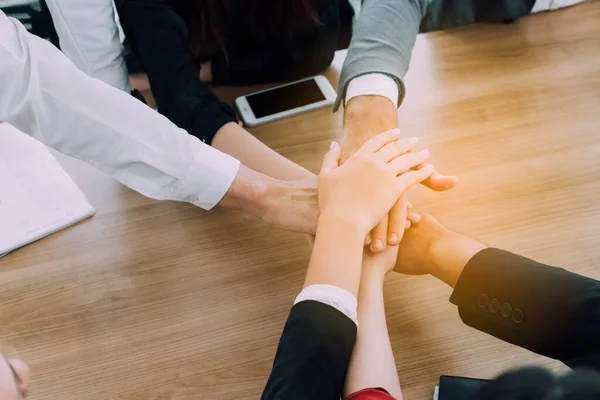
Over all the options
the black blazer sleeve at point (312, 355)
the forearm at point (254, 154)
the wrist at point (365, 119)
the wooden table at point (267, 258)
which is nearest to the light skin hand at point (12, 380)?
the wooden table at point (267, 258)

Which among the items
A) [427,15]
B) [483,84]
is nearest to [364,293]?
[483,84]

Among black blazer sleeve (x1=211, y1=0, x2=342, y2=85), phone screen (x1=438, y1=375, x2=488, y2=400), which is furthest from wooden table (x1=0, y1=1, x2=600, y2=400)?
black blazer sleeve (x1=211, y1=0, x2=342, y2=85)

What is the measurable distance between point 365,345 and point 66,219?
1.63 ft

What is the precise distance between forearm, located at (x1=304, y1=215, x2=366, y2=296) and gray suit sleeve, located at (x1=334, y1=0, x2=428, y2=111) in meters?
0.30

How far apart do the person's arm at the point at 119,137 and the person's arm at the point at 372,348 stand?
12 cm

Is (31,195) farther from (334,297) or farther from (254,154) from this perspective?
(334,297)

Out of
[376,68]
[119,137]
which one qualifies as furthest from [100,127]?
[376,68]

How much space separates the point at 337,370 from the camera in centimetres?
63

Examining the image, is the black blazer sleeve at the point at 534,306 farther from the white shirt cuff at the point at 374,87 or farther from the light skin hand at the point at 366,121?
the white shirt cuff at the point at 374,87

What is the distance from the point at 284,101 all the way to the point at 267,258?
34 cm

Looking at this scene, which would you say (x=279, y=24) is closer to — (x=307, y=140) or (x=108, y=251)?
(x=307, y=140)

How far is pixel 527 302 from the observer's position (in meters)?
0.71

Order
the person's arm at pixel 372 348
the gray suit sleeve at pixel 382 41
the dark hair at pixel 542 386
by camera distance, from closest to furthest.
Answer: the dark hair at pixel 542 386 < the person's arm at pixel 372 348 < the gray suit sleeve at pixel 382 41

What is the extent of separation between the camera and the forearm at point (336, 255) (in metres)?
0.72
